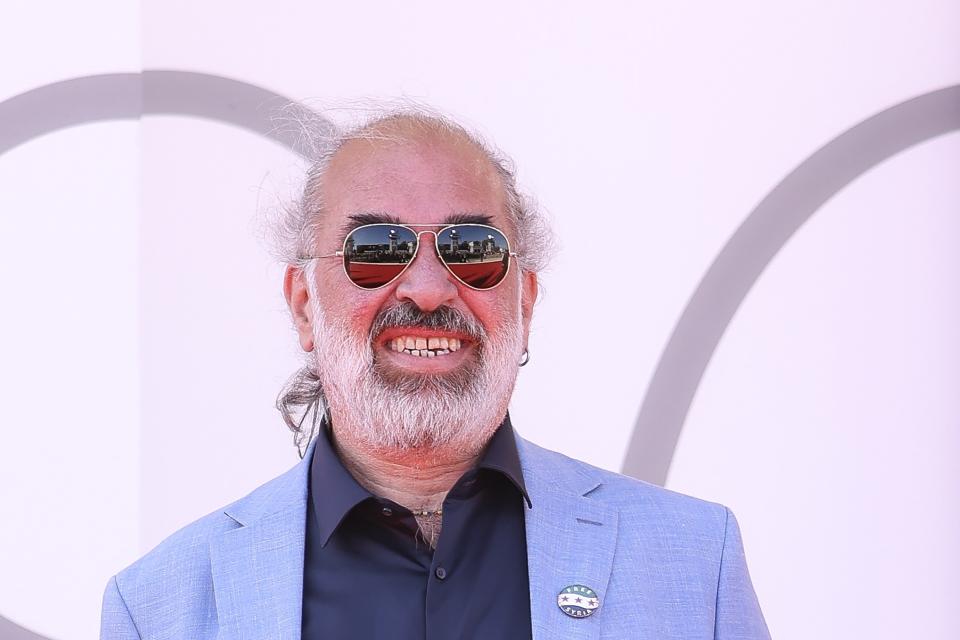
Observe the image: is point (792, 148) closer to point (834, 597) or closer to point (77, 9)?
point (834, 597)

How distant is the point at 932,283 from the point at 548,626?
201 cm

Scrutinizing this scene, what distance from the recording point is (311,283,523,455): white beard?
78.0 inches

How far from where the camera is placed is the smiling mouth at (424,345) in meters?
2.00

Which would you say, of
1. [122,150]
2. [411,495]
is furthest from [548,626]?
[122,150]

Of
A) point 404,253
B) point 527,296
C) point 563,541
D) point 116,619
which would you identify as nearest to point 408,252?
point 404,253

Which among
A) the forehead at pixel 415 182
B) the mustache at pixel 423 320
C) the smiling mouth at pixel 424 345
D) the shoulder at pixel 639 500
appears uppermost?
the forehead at pixel 415 182

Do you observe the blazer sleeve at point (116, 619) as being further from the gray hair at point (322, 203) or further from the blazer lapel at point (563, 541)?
the blazer lapel at point (563, 541)

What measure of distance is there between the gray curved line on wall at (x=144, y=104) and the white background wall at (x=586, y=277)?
39mm

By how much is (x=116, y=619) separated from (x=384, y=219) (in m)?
0.97

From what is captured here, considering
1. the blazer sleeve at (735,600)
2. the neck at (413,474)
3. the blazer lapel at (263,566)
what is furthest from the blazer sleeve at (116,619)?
the blazer sleeve at (735,600)

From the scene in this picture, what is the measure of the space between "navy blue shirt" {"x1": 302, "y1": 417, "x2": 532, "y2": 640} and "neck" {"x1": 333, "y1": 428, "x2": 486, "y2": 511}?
71 millimetres

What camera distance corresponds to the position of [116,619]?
195cm

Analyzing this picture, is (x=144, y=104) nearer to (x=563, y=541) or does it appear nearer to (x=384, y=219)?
(x=384, y=219)

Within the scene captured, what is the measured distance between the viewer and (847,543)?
312 cm
